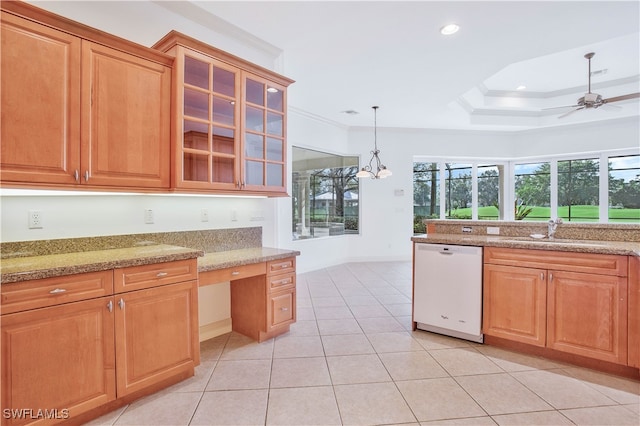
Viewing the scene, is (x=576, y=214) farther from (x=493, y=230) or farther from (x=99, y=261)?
(x=99, y=261)

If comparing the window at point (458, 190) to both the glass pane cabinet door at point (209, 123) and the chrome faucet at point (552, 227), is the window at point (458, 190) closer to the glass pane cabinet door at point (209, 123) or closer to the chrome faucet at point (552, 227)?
the chrome faucet at point (552, 227)

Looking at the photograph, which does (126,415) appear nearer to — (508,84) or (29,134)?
(29,134)

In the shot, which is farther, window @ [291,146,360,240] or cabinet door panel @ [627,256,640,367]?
window @ [291,146,360,240]

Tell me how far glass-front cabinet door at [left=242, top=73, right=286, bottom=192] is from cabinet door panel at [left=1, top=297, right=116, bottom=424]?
1.44 m

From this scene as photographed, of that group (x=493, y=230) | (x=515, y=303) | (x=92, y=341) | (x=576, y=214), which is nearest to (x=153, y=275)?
(x=92, y=341)

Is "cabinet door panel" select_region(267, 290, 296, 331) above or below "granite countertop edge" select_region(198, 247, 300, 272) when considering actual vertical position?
below

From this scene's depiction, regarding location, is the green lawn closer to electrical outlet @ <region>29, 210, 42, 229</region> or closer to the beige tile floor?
the beige tile floor

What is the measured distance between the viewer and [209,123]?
2.43m

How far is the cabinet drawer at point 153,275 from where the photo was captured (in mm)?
1781

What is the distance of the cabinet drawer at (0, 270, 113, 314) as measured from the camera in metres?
1.43

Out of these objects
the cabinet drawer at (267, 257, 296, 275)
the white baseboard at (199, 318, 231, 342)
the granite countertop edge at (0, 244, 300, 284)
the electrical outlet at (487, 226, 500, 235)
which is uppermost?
the electrical outlet at (487, 226, 500, 235)

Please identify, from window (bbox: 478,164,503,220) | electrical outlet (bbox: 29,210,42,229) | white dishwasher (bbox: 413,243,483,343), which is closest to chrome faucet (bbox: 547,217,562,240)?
white dishwasher (bbox: 413,243,483,343)

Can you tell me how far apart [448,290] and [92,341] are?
2642 millimetres

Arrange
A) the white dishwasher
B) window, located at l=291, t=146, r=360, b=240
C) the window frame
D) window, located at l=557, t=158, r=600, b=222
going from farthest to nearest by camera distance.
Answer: the window frame < window, located at l=557, t=158, r=600, b=222 < window, located at l=291, t=146, r=360, b=240 < the white dishwasher
